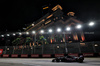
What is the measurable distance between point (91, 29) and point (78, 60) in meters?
46.6

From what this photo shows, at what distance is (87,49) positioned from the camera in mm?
24672

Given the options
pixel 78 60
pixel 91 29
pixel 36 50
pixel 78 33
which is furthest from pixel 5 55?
pixel 91 29

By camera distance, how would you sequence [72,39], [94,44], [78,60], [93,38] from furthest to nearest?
[72,39] → [93,38] → [94,44] → [78,60]

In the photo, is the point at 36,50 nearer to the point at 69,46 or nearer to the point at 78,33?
the point at 69,46

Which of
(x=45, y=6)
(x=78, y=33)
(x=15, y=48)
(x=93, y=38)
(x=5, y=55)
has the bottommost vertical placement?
(x=5, y=55)

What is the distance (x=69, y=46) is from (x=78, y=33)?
28.0 metres

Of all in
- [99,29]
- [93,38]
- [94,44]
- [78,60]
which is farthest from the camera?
[99,29]

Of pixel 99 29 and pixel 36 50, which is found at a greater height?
pixel 99 29

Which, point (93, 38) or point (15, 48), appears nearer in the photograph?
point (15, 48)

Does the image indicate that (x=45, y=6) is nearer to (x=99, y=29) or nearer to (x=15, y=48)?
(x=99, y=29)

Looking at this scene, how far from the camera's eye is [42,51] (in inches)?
1115

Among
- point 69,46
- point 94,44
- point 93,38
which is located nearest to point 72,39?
point 93,38

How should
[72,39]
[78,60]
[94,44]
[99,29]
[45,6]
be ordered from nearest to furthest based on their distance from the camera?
[78,60] < [94,44] < [99,29] < [72,39] < [45,6]

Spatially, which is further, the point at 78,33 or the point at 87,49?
→ the point at 78,33
